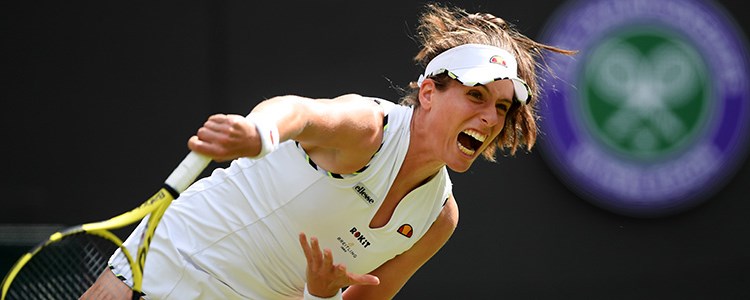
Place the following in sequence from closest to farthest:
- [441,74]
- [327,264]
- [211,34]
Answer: [327,264] < [441,74] < [211,34]

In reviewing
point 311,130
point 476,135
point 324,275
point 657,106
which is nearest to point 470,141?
point 476,135

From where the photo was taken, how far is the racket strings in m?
3.30

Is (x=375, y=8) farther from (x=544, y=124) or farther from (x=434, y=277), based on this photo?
(x=434, y=277)

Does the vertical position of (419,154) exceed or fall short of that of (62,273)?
it exceeds it

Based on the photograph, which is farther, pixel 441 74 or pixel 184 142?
pixel 184 142

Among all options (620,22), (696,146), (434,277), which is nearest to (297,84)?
(434,277)

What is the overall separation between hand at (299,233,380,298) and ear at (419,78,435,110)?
480 mm

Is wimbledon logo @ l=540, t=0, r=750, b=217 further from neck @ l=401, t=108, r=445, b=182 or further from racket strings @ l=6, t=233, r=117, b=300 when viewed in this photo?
racket strings @ l=6, t=233, r=117, b=300

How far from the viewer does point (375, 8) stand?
473 cm

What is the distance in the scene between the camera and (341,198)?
2934mm

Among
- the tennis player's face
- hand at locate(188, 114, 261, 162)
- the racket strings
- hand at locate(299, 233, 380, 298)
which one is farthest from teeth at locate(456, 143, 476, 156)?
the racket strings

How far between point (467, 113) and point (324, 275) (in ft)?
1.81

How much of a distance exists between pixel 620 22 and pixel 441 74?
2013 mm

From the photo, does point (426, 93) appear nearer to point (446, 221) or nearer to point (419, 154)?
point (419, 154)
